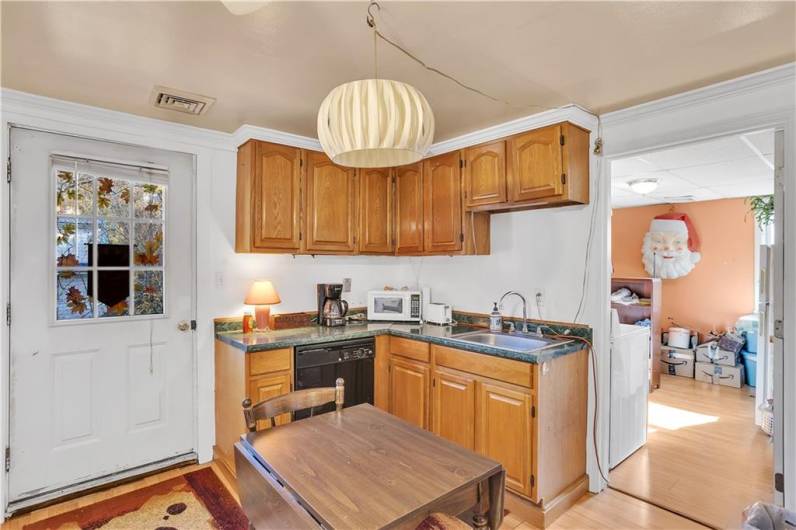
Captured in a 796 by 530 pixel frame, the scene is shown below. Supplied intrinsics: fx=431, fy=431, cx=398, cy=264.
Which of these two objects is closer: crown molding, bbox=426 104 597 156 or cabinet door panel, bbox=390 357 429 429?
crown molding, bbox=426 104 597 156

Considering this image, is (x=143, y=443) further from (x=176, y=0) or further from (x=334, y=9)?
(x=334, y=9)

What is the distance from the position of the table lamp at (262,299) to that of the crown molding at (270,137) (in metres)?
1.01

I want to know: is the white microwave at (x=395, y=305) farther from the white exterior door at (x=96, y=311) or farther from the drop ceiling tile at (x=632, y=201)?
the drop ceiling tile at (x=632, y=201)

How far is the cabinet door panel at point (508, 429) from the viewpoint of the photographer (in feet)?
7.78

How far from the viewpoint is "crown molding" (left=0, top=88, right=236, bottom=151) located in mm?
2395

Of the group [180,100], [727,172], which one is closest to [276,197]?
[180,100]

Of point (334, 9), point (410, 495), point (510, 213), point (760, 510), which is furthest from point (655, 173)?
point (410, 495)

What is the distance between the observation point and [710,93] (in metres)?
2.30

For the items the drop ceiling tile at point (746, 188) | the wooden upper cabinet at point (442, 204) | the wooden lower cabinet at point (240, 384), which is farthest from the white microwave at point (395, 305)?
the drop ceiling tile at point (746, 188)

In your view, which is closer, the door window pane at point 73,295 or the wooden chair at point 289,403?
the wooden chair at point 289,403

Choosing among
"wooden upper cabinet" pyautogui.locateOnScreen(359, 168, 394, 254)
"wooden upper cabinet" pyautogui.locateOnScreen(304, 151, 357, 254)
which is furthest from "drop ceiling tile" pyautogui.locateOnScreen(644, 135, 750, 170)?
"wooden upper cabinet" pyautogui.locateOnScreen(304, 151, 357, 254)

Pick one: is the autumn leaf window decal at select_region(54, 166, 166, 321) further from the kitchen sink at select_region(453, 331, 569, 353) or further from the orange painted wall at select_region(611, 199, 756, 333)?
the orange painted wall at select_region(611, 199, 756, 333)

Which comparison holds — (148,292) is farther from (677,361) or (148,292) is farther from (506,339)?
(677,361)

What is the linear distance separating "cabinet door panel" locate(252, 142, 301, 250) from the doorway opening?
7.51 feet
